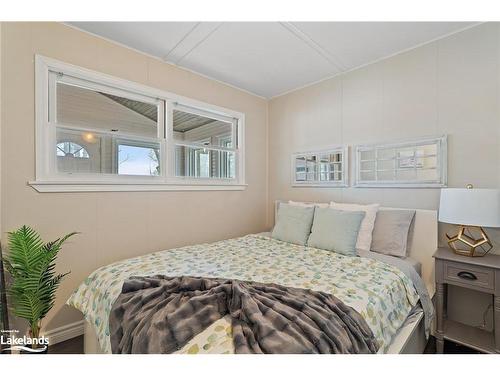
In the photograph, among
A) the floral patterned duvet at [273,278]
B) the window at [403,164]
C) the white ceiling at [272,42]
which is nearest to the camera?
the floral patterned duvet at [273,278]

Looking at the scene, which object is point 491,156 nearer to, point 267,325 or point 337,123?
point 337,123

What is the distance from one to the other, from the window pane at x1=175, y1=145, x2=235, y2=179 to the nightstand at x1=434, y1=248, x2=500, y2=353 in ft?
7.61

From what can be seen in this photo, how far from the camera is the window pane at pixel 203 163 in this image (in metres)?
2.74

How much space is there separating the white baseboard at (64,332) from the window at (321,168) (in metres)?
2.64

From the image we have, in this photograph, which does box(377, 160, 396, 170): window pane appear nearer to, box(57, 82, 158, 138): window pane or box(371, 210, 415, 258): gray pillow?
box(371, 210, 415, 258): gray pillow

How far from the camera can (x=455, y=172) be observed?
6.60 ft

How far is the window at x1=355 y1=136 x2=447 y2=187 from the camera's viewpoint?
6.88ft

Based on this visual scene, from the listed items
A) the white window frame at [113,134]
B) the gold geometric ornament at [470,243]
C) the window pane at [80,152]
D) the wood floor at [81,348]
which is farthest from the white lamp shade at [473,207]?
the window pane at [80,152]

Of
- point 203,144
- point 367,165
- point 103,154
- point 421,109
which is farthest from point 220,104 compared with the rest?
point 421,109

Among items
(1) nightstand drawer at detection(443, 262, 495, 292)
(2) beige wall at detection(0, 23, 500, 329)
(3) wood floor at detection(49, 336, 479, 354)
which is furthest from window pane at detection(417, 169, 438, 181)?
(3) wood floor at detection(49, 336, 479, 354)

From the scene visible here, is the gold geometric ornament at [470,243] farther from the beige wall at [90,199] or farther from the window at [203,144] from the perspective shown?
the window at [203,144]

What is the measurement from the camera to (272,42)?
2.19 metres

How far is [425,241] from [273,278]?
146 cm

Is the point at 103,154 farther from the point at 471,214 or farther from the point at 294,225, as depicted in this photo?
the point at 471,214
